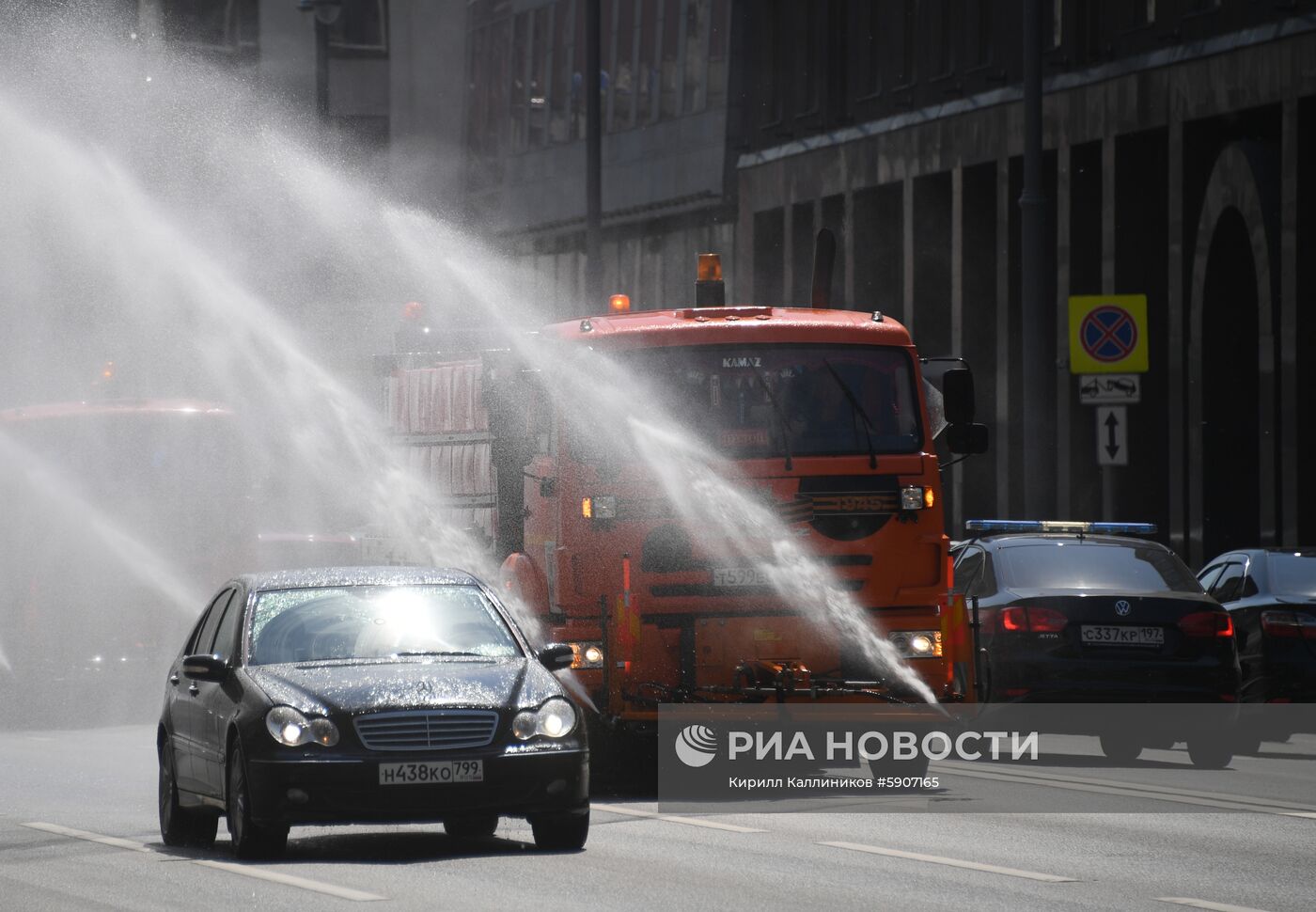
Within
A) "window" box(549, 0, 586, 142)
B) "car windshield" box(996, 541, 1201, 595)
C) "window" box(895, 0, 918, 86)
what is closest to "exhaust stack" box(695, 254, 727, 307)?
"car windshield" box(996, 541, 1201, 595)

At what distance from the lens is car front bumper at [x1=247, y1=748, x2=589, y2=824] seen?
12.5 metres

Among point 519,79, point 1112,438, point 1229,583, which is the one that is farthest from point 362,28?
point 1229,583

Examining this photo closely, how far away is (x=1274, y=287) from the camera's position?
3281 cm

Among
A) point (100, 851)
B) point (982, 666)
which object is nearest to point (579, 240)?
point (982, 666)

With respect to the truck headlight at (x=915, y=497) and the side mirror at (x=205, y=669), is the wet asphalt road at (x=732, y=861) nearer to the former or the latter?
the side mirror at (x=205, y=669)

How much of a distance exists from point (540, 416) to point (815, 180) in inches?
1200

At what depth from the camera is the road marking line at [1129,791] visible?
15495 mm

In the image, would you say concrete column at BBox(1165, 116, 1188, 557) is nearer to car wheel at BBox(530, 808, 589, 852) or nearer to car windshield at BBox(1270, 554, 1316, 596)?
car windshield at BBox(1270, 554, 1316, 596)

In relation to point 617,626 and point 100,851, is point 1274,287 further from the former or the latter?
point 100,851

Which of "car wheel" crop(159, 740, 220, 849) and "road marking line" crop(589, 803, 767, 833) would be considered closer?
"car wheel" crop(159, 740, 220, 849)

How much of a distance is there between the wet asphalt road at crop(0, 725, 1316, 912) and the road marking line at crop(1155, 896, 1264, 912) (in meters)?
0.02

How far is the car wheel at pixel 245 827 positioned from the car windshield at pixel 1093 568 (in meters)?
7.40

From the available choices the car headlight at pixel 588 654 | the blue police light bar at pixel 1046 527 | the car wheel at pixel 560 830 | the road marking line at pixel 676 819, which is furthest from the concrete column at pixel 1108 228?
the car wheel at pixel 560 830

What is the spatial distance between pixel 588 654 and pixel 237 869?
3875 mm
